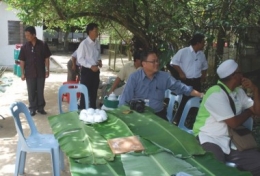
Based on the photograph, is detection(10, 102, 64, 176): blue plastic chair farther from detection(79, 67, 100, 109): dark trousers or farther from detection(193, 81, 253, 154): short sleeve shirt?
detection(79, 67, 100, 109): dark trousers

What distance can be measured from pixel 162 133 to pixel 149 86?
1.25m

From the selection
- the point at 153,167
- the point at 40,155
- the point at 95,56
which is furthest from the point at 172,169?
the point at 95,56

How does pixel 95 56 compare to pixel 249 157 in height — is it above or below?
above

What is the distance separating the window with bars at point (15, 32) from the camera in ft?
43.3

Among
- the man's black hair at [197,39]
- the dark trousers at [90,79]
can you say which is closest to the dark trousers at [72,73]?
the dark trousers at [90,79]

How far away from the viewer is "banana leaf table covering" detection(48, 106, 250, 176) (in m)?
2.21

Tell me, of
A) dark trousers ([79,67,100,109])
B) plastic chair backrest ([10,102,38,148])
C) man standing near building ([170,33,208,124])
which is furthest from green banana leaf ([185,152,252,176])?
dark trousers ([79,67,100,109])

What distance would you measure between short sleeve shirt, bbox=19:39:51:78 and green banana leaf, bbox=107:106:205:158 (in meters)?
3.38

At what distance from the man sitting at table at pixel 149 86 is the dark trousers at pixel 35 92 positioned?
3061 millimetres

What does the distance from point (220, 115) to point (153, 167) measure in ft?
3.55

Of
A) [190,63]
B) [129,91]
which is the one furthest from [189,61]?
[129,91]

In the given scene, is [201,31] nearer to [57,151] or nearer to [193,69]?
[193,69]

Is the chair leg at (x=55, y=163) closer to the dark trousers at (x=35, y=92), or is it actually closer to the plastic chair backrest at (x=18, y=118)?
the plastic chair backrest at (x=18, y=118)

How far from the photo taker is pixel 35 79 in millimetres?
6555
